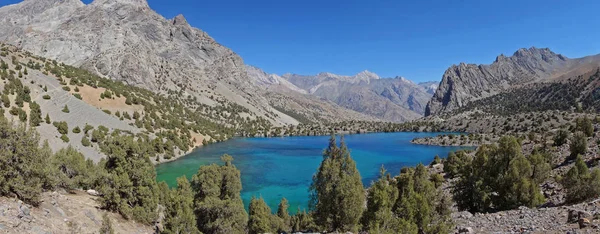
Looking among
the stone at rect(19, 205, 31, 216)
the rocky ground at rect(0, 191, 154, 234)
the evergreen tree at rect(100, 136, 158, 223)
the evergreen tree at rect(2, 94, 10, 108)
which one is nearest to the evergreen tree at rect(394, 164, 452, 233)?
the rocky ground at rect(0, 191, 154, 234)

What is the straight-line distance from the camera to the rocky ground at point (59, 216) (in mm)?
13430

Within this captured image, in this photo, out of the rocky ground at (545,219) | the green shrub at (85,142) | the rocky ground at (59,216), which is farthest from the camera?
the green shrub at (85,142)

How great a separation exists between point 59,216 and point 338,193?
16918 millimetres

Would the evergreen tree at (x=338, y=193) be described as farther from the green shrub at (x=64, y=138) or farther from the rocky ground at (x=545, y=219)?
the green shrub at (x=64, y=138)

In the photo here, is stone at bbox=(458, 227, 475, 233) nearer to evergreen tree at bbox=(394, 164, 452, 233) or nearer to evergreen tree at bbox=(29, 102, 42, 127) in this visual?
evergreen tree at bbox=(394, 164, 452, 233)

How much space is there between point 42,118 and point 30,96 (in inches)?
351

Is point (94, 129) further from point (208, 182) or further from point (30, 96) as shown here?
point (208, 182)

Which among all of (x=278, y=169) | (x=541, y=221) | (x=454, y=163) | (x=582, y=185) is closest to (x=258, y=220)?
(x=541, y=221)

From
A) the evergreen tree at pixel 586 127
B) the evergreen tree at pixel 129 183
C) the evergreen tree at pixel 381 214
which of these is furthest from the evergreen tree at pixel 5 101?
the evergreen tree at pixel 586 127

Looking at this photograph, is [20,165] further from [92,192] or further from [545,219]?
[545,219]

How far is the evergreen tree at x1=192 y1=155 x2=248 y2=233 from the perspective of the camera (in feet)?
69.8

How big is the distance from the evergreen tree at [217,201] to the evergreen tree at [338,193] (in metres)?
6.10

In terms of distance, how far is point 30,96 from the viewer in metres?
61.7

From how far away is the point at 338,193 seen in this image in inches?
886
